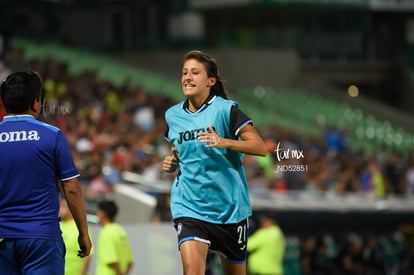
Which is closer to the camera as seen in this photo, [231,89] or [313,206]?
[313,206]

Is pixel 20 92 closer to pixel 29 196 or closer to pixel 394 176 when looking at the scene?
pixel 29 196

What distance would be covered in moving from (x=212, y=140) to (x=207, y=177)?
48 cm

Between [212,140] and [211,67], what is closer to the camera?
[212,140]

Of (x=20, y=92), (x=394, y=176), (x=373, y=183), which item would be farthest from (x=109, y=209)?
(x=394, y=176)

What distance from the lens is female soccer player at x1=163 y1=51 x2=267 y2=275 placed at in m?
8.71

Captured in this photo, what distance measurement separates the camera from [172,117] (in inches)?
355

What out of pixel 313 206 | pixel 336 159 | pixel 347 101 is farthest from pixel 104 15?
pixel 313 206

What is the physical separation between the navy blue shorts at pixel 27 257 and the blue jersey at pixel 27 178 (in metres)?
0.05

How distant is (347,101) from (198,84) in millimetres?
36491

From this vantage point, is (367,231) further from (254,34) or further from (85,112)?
(254,34)

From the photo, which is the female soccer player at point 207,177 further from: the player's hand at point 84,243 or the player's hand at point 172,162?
the player's hand at point 84,243

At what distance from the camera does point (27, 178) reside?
736cm

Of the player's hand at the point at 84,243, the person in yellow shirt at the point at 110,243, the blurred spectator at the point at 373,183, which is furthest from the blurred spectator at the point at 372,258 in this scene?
the player's hand at the point at 84,243

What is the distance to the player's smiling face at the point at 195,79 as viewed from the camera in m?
8.91
